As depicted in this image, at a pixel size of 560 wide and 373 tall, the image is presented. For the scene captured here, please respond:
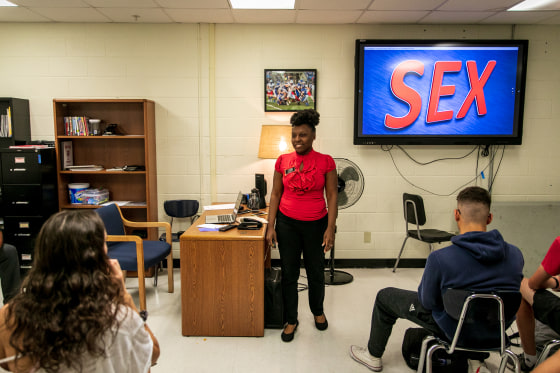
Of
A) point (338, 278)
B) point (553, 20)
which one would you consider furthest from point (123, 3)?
point (553, 20)

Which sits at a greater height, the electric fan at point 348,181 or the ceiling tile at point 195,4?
the ceiling tile at point 195,4

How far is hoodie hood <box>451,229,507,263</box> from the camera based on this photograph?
1616mm

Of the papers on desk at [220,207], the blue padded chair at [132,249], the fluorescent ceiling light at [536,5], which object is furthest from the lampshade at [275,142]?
the fluorescent ceiling light at [536,5]

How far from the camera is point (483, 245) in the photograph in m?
1.63

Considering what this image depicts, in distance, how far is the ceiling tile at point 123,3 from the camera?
3.18 meters

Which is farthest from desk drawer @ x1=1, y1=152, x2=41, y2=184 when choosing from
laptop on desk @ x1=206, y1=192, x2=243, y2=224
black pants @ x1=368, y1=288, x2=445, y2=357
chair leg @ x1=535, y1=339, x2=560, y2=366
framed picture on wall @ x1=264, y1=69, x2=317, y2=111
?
chair leg @ x1=535, y1=339, x2=560, y2=366

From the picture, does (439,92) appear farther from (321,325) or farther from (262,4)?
(321,325)

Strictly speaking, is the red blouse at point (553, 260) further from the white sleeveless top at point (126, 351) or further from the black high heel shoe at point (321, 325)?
the white sleeveless top at point (126, 351)

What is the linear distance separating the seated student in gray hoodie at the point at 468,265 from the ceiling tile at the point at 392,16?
2.30 meters

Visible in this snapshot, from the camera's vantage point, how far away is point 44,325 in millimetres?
1044

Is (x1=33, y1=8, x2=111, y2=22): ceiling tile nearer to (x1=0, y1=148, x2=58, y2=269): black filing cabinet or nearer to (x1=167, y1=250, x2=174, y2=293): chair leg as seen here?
(x1=0, y1=148, x2=58, y2=269): black filing cabinet

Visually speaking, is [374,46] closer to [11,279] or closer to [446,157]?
[446,157]

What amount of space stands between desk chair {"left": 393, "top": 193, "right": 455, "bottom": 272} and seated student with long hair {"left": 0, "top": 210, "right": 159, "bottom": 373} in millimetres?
3091

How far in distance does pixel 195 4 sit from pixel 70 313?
2866 millimetres
